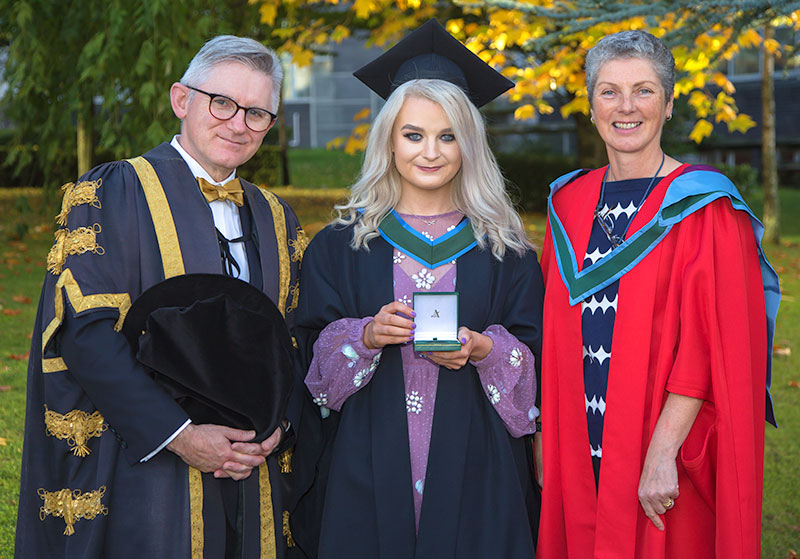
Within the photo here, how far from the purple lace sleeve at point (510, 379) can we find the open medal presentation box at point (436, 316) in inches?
9.8

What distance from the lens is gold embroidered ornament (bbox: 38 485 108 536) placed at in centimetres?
261

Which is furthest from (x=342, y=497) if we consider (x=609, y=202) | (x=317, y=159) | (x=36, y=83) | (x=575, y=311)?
(x=317, y=159)

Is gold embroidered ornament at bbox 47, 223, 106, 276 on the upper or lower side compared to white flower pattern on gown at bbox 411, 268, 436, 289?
upper

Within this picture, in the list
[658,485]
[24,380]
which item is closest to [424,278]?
[658,485]

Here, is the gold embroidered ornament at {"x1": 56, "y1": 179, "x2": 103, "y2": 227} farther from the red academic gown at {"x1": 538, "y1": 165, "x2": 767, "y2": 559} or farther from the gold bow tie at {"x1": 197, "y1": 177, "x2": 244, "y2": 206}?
the red academic gown at {"x1": 538, "y1": 165, "x2": 767, "y2": 559}

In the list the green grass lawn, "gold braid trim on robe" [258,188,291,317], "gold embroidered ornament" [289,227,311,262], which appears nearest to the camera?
"gold braid trim on robe" [258,188,291,317]

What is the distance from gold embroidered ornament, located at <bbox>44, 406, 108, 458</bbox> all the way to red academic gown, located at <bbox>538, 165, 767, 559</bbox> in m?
1.54

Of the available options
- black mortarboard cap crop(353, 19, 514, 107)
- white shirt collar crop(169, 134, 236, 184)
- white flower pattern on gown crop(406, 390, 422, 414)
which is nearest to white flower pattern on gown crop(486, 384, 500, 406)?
white flower pattern on gown crop(406, 390, 422, 414)

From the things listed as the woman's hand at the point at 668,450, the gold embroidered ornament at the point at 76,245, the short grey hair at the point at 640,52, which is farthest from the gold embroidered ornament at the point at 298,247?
the woman's hand at the point at 668,450

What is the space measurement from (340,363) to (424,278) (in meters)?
0.41

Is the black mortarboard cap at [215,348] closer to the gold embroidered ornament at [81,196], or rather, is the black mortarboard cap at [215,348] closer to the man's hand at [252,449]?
the man's hand at [252,449]

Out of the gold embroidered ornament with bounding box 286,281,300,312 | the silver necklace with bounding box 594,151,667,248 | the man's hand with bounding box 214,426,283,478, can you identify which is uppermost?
the silver necklace with bounding box 594,151,667,248

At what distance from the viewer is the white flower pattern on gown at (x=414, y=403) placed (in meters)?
2.85

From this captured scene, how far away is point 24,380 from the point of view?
19.6 ft
